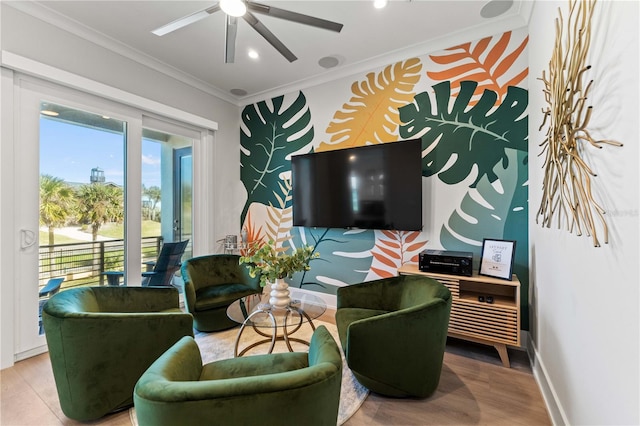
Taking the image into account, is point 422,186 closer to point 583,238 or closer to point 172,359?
point 583,238

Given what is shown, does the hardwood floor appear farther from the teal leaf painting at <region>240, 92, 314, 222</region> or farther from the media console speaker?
the teal leaf painting at <region>240, 92, 314, 222</region>

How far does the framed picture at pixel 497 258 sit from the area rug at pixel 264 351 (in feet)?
4.83

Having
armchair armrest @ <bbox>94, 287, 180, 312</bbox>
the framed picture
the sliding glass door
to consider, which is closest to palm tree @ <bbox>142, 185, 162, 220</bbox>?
the sliding glass door

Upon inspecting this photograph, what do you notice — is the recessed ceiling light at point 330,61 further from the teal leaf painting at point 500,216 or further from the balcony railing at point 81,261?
the balcony railing at point 81,261

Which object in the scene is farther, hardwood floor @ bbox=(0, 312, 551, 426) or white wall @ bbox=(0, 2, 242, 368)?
white wall @ bbox=(0, 2, 242, 368)

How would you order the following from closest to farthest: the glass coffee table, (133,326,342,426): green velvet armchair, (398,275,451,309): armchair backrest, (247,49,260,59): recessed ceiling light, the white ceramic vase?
(133,326,342,426): green velvet armchair
(398,275,451,309): armchair backrest
the glass coffee table
the white ceramic vase
(247,49,260,59): recessed ceiling light

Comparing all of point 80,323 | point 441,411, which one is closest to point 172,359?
Answer: point 80,323

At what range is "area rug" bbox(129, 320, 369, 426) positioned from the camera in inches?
70.9

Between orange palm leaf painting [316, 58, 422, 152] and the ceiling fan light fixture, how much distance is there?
1877 millimetres

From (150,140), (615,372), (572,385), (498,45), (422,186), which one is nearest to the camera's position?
(615,372)

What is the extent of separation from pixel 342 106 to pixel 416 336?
2.84 meters

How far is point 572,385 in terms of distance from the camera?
1.42 meters

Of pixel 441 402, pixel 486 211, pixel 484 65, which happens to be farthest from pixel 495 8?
pixel 441 402

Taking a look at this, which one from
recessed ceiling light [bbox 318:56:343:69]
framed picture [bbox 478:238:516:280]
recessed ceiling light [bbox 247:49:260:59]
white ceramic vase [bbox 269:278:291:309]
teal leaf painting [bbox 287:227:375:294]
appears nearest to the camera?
white ceramic vase [bbox 269:278:291:309]
